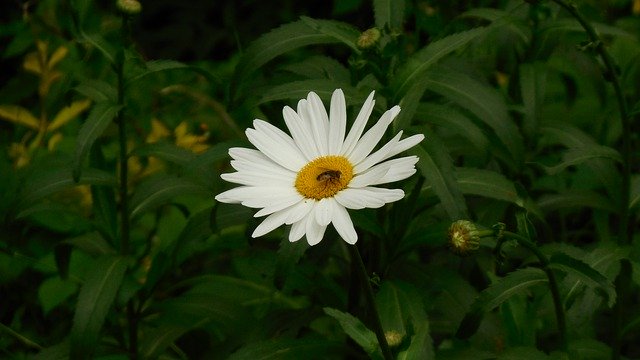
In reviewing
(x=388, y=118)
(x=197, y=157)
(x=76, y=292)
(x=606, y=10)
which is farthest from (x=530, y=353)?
(x=606, y=10)

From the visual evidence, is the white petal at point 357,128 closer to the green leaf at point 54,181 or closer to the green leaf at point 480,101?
the green leaf at point 480,101

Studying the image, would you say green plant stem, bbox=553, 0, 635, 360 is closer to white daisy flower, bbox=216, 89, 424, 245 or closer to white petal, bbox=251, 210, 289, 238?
white daisy flower, bbox=216, 89, 424, 245

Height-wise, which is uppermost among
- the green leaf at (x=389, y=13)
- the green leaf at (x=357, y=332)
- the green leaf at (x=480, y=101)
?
the green leaf at (x=389, y=13)

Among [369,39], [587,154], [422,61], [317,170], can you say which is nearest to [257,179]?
[317,170]

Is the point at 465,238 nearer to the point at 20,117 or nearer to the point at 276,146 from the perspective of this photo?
the point at 276,146

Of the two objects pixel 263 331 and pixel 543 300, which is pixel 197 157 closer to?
pixel 263 331

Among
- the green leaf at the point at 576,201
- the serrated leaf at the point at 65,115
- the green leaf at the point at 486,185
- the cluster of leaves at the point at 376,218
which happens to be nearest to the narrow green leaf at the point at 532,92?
the cluster of leaves at the point at 376,218
